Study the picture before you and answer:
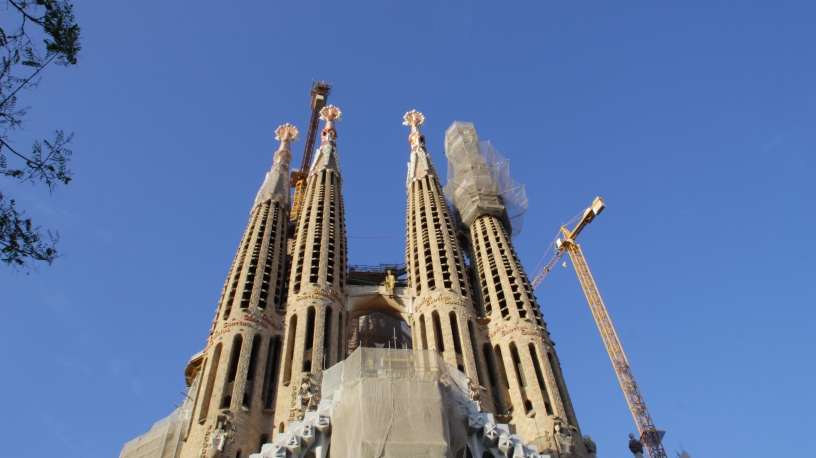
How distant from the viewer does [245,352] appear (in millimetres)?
28391

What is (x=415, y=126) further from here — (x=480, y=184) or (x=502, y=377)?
(x=502, y=377)

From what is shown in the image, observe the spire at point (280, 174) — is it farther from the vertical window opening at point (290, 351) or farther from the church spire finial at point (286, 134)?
the vertical window opening at point (290, 351)

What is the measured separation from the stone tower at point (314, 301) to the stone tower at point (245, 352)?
905mm

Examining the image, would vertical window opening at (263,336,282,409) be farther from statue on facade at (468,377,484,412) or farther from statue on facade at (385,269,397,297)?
statue on facade at (468,377,484,412)

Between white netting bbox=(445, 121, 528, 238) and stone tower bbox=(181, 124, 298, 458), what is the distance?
11.2m

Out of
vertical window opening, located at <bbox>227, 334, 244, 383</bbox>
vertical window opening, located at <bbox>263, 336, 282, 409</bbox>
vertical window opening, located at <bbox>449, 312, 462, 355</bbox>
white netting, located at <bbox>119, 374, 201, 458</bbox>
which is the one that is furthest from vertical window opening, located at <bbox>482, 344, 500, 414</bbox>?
white netting, located at <bbox>119, 374, 201, 458</bbox>

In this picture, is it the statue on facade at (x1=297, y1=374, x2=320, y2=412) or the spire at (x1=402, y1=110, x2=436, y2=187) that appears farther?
the spire at (x1=402, y1=110, x2=436, y2=187)

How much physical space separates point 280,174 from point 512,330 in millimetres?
20144

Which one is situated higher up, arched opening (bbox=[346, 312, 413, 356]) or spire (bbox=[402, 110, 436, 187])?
spire (bbox=[402, 110, 436, 187])

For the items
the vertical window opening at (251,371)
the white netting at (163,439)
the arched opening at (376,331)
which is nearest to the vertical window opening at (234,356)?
the vertical window opening at (251,371)

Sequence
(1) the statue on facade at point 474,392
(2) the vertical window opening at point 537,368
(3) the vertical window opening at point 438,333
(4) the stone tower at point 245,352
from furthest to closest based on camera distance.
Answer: (3) the vertical window opening at point 438,333
(2) the vertical window opening at point 537,368
(1) the statue on facade at point 474,392
(4) the stone tower at point 245,352

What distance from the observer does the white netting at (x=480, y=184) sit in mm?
41375

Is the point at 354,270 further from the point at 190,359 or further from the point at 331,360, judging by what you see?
the point at 331,360

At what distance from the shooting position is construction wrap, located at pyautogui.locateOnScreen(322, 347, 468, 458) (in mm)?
19219
